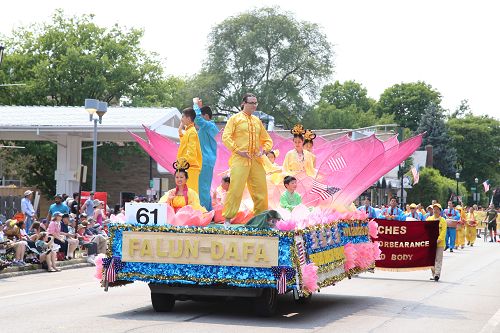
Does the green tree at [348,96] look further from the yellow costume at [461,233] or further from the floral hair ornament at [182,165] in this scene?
the floral hair ornament at [182,165]

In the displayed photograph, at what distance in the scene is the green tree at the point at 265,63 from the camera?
72.9 meters

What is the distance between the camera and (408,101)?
118000 millimetres

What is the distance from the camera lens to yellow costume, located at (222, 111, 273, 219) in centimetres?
1297

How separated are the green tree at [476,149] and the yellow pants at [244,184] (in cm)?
10782

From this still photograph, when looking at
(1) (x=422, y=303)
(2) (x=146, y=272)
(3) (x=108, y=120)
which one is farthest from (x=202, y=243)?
(3) (x=108, y=120)

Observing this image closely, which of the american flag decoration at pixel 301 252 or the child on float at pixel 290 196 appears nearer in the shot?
the american flag decoration at pixel 301 252

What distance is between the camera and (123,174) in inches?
2409

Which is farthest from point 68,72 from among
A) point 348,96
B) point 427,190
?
point 348,96

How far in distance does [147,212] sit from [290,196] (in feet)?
8.71

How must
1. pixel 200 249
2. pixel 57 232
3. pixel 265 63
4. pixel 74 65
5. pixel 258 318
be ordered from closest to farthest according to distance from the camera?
pixel 200 249, pixel 258 318, pixel 57 232, pixel 74 65, pixel 265 63

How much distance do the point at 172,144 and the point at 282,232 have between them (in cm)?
462

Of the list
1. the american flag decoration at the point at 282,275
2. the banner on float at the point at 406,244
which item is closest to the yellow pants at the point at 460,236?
the banner on float at the point at 406,244

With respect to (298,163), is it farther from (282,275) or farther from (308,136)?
(282,275)

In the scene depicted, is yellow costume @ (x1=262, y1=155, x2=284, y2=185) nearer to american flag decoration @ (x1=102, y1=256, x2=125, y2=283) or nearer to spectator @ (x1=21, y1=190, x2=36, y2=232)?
american flag decoration @ (x1=102, y1=256, x2=125, y2=283)
